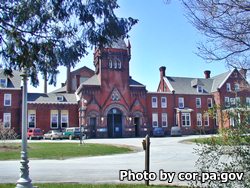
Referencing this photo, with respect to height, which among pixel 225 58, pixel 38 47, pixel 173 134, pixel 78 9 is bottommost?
pixel 173 134

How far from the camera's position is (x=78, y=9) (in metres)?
7.46

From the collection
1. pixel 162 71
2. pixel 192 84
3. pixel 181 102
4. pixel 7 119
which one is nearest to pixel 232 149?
pixel 7 119

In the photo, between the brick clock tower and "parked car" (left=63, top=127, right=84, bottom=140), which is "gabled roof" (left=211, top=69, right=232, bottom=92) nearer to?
the brick clock tower

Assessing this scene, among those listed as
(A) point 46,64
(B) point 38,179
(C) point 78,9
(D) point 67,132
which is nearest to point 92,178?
(B) point 38,179

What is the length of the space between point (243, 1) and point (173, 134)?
47984 mm

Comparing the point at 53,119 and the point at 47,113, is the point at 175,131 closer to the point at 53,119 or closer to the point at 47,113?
the point at 53,119

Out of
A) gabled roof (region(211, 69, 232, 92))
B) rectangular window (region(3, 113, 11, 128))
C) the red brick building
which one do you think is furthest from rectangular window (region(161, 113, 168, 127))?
rectangular window (region(3, 113, 11, 128))

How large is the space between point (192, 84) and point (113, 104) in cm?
1839

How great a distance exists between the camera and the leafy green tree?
19.2 feet

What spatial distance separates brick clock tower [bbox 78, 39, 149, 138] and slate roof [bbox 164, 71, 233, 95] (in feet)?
26.3

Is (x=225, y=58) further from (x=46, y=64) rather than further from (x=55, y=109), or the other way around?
(x=55, y=109)

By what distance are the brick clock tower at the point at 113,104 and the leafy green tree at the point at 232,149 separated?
1732 inches

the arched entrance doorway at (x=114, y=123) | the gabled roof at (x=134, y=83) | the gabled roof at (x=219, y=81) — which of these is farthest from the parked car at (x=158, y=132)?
the gabled roof at (x=219, y=81)

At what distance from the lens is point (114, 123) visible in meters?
52.8
